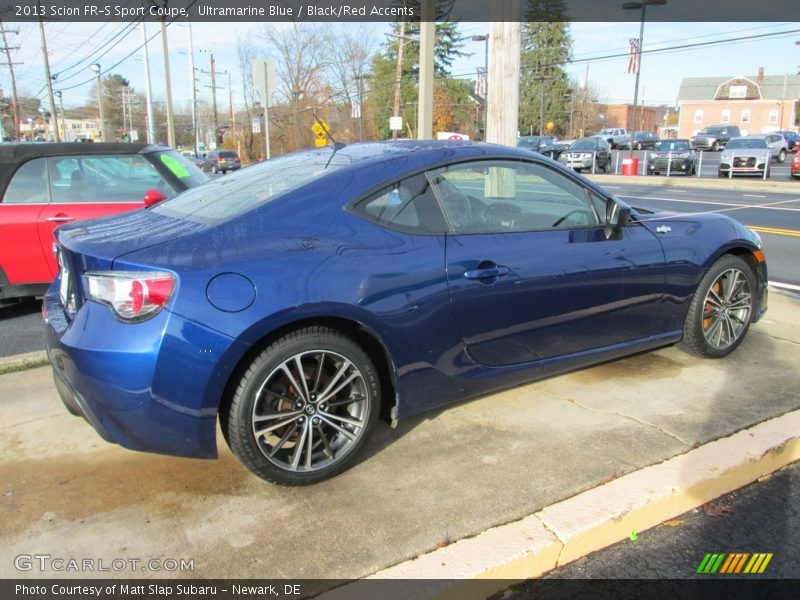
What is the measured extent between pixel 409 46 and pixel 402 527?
2388 inches

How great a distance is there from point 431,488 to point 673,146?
28.9 meters

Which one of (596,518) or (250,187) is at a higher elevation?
(250,187)

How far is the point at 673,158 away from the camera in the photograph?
90.0 ft

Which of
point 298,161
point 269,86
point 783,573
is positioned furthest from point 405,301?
point 269,86

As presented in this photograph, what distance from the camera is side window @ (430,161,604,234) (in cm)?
330

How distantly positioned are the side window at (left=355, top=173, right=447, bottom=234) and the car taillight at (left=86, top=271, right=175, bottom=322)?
0.94 meters

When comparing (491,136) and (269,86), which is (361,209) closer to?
(491,136)

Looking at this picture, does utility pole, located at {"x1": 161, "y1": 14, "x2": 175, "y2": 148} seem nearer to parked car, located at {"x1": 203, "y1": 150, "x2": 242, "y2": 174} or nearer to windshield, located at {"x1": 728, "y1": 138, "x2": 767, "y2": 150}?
parked car, located at {"x1": 203, "y1": 150, "x2": 242, "y2": 174}

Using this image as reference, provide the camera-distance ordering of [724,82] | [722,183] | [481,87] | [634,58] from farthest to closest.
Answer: [724,82], [634,58], [481,87], [722,183]

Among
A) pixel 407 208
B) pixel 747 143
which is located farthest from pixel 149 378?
pixel 747 143

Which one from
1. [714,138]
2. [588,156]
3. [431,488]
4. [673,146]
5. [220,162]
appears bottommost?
[431,488]

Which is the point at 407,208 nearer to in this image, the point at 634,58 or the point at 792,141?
the point at 634,58

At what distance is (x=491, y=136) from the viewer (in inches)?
241

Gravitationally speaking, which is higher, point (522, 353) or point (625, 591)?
point (522, 353)
